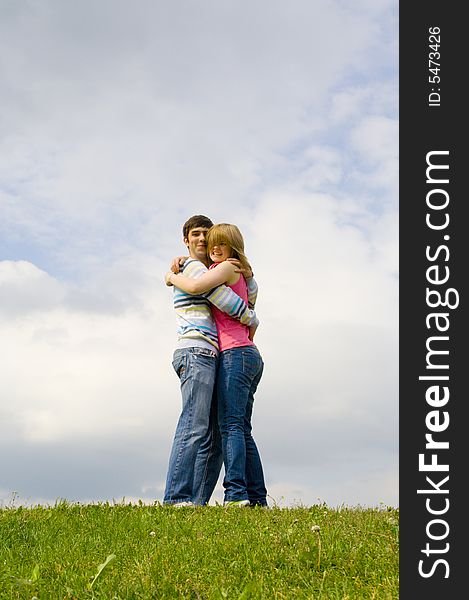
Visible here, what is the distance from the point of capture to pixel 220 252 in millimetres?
8570

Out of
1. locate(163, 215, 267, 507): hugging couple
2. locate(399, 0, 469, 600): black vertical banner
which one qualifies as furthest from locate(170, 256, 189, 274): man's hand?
locate(399, 0, 469, 600): black vertical banner

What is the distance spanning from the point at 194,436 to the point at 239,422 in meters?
0.50

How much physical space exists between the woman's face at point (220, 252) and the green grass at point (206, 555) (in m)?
2.81

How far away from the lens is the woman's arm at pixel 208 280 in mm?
8172

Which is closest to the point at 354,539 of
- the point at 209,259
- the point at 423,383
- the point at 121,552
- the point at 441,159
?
the point at 121,552

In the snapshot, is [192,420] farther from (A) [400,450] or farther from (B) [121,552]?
(A) [400,450]

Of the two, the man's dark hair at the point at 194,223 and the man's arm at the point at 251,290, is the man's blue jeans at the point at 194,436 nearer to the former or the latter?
the man's arm at the point at 251,290


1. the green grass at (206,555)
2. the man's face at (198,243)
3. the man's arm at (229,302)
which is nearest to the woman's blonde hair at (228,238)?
the man's face at (198,243)

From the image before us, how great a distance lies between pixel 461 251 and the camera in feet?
13.2

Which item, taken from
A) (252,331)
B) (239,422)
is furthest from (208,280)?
(239,422)

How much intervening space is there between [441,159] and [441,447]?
1.50 meters

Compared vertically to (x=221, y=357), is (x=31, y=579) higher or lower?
lower

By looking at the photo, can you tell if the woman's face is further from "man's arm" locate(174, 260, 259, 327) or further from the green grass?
the green grass

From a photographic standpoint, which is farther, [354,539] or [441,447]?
[354,539]
